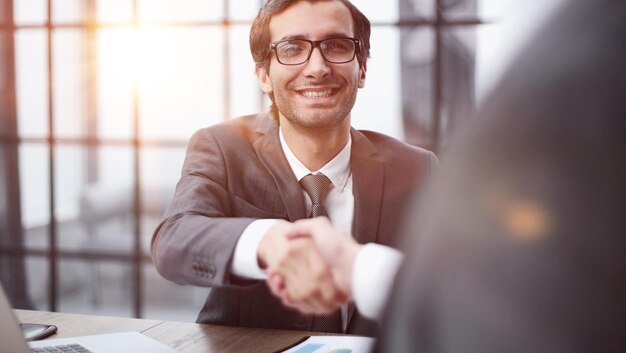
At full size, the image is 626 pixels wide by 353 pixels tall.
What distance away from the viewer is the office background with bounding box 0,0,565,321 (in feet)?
5.25

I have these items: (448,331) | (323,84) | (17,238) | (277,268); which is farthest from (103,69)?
(448,331)

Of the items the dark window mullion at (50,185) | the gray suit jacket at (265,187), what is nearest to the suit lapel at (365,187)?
the gray suit jacket at (265,187)

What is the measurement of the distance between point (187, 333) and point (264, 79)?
376 millimetres

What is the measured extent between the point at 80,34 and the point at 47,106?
25 centimetres

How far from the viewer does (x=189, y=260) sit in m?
0.83

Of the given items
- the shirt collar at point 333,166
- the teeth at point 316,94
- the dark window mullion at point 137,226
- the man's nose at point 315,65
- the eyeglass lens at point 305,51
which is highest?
the eyeglass lens at point 305,51

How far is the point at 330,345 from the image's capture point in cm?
75

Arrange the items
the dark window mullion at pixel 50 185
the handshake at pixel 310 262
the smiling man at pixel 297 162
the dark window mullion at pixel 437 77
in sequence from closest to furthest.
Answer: the handshake at pixel 310 262 → the smiling man at pixel 297 162 → the dark window mullion at pixel 437 77 → the dark window mullion at pixel 50 185

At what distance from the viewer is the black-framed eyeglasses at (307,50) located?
936mm

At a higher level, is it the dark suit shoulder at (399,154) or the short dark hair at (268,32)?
the short dark hair at (268,32)

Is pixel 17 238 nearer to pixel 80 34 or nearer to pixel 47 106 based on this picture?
pixel 47 106

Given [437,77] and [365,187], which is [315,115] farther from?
[437,77]

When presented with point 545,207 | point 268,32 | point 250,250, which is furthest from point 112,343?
point 545,207

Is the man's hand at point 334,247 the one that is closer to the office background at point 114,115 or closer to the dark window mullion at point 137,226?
the office background at point 114,115
